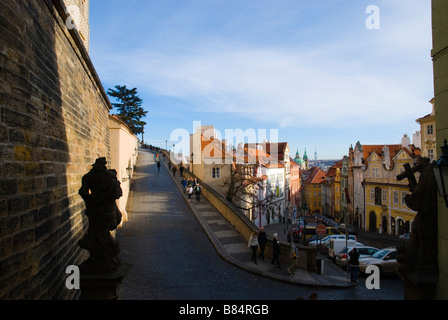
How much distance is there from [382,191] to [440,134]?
40.4 m

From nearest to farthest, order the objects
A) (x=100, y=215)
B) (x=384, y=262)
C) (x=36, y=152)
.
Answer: (x=36, y=152) → (x=100, y=215) → (x=384, y=262)

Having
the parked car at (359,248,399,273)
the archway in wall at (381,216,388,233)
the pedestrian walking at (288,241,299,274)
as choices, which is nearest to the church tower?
the pedestrian walking at (288,241,299,274)

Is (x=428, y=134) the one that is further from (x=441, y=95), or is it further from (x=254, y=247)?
(x=441, y=95)

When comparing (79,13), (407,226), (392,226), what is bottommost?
(392,226)

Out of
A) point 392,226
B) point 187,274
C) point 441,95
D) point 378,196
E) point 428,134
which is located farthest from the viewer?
point 378,196

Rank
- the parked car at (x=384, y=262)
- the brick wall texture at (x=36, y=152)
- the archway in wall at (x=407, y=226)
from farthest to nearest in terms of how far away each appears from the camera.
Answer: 1. the archway in wall at (x=407, y=226)
2. the parked car at (x=384, y=262)
3. the brick wall texture at (x=36, y=152)

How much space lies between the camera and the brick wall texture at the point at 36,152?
11.7ft

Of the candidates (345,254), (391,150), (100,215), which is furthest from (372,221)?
(100,215)

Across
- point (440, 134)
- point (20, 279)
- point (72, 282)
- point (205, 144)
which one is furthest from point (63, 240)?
point (205, 144)

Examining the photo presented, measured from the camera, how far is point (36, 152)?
4375mm

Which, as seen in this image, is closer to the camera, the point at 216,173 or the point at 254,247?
the point at 254,247

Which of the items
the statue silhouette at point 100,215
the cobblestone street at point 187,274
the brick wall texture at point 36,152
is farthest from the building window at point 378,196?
the statue silhouette at point 100,215

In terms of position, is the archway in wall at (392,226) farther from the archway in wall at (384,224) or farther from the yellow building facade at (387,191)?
the archway in wall at (384,224)

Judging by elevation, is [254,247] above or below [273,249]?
above
